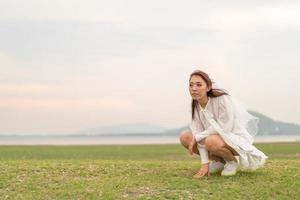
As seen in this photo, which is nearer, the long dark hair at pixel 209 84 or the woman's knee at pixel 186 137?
the long dark hair at pixel 209 84

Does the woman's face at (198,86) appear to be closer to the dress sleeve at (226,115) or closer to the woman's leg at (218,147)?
the dress sleeve at (226,115)

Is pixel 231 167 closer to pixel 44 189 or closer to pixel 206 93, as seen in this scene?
pixel 206 93

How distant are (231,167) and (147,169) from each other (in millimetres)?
1791

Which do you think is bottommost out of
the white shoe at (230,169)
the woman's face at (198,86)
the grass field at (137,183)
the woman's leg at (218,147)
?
the grass field at (137,183)

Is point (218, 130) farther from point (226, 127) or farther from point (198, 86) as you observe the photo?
point (198, 86)

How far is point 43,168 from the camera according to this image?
10258mm

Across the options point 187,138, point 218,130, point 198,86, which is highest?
point 198,86

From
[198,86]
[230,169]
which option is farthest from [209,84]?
[230,169]

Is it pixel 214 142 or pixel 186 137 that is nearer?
pixel 214 142

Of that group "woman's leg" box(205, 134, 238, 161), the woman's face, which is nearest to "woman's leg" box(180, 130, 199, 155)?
"woman's leg" box(205, 134, 238, 161)

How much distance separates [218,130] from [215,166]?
104 centimetres

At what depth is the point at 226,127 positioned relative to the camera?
28.3 ft

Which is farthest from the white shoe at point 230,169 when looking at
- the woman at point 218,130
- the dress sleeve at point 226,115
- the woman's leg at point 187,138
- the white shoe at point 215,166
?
the dress sleeve at point 226,115

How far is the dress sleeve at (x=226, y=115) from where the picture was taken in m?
8.64
